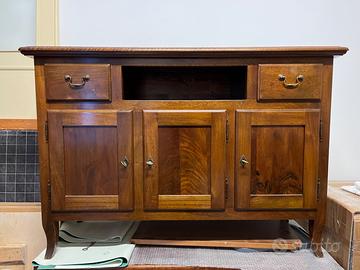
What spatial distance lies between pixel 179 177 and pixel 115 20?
876mm

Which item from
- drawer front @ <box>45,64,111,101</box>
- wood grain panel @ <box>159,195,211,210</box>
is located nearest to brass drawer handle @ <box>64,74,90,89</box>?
drawer front @ <box>45,64,111,101</box>

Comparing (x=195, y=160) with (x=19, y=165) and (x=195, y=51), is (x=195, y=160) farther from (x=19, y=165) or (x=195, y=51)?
(x=19, y=165)

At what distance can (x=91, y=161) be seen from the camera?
1.00m

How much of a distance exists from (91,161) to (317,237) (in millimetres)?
858

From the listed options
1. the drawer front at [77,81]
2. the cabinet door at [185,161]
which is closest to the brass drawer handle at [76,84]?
the drawer front at [77,81]

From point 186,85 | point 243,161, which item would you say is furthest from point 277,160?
point 186,85

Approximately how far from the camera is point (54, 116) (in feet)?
3.21

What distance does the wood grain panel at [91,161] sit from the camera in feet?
3.26

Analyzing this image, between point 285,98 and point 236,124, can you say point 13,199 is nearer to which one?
point 236,124

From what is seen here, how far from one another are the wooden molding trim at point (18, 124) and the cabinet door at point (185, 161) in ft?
2.39

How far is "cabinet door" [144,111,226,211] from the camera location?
1.00m

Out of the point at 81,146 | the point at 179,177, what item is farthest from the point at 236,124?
the point at 81,146

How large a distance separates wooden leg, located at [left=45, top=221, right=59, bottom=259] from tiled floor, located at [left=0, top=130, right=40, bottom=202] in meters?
0.44

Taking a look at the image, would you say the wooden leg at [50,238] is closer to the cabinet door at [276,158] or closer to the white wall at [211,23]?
the cabinet door at [276,158]
